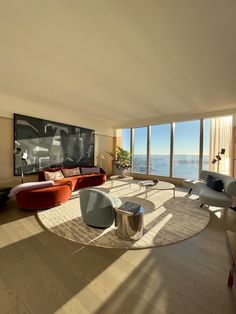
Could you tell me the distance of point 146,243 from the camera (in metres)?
2.30

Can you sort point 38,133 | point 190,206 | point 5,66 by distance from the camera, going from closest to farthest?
point 5,66 → point 190,206 → point 38,133

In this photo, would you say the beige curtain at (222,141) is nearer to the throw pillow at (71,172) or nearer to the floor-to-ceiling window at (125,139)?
the floor-to-ceiling window at (125,139)

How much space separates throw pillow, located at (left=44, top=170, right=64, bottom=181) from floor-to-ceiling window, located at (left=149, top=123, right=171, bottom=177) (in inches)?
166

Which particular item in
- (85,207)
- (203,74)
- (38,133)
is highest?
(203,74)

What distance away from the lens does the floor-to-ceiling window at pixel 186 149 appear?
632 centimetres

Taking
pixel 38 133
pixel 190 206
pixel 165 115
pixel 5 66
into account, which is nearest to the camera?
pixel 5 66

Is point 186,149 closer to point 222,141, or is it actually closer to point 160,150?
point 160,150

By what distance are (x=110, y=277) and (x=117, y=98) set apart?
4.26m

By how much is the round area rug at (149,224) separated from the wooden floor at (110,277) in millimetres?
140

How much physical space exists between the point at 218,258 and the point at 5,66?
474cm

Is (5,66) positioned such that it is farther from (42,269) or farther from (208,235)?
(208,235)

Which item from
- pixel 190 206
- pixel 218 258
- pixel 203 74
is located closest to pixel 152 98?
pixel 203 74

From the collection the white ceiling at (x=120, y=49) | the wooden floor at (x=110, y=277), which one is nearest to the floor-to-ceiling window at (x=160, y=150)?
the white ceiling at (x=120, y=49)

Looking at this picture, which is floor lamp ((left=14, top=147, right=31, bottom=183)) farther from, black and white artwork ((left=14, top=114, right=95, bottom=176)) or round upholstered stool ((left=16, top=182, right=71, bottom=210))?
round upholstered stool ((left=16, top=182, right=71, bottom=210))
